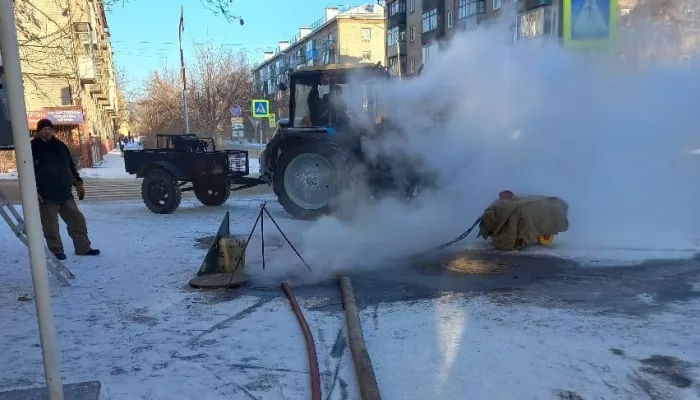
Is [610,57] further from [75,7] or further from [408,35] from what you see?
[408,35]

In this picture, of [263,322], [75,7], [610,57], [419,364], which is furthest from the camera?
[75,7]

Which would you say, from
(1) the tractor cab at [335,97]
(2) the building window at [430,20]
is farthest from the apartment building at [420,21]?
(1) the tractor cab at [335,97]

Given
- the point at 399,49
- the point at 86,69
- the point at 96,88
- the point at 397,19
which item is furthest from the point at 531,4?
the point at 96,88

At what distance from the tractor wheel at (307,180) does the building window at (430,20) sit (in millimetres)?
32519

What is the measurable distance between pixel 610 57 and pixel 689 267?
4038 mm

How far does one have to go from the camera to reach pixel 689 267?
6.08 metres

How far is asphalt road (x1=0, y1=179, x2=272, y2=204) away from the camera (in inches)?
582

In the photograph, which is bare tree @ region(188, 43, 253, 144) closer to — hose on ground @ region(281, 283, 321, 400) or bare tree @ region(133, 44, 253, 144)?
bare tree @ region(133, 44, 253, 144)

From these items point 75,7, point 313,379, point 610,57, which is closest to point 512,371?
point 313,379

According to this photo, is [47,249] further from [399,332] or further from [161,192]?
[161,192]

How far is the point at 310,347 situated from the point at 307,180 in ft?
20.5

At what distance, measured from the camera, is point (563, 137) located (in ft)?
28.0

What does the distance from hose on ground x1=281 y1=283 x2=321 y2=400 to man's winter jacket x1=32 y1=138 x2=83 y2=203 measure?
349cm

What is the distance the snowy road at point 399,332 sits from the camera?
3.41m
